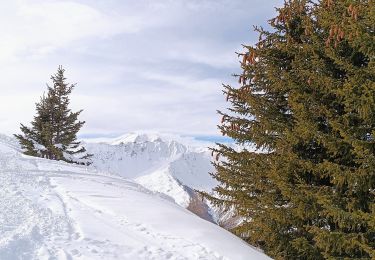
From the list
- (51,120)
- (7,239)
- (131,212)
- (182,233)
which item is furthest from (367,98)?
(51,120)

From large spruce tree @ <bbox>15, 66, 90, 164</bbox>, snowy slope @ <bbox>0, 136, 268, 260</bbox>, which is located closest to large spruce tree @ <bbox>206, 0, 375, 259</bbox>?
snowy slope @ <bbox>0, 136, 268, 260</bbox>

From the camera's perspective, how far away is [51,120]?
33250 mm

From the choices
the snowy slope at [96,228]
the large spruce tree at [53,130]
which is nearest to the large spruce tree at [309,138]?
the snowy slope at [96,228]

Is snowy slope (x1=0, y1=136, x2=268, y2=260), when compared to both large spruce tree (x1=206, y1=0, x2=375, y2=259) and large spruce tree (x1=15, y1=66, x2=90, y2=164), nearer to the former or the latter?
large spruce tree (x1=206, y1=0, x2=375, y2=259)

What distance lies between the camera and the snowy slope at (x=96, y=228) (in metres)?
8.36

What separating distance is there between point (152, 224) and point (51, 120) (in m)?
24.8

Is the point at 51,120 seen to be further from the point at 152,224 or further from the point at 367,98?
the point at 367,98

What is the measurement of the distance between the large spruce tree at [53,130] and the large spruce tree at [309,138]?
21494 mm

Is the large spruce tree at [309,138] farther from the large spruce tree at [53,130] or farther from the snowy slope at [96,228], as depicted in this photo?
the large spruce tree at [53,130]

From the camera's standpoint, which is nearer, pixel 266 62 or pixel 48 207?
pixel 48 207

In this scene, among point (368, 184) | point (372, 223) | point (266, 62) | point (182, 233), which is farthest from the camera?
point (266, 62)

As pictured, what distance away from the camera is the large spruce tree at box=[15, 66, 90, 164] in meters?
32.0

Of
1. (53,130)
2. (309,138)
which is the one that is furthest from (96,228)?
(53,130)

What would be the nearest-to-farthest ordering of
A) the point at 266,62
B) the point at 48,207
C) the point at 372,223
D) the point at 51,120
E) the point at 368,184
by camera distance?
the point at 372,223 → the point at 368,184 → the point at 48,207 → the point at 266,62 → the point at 51,120
